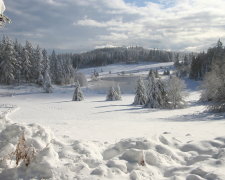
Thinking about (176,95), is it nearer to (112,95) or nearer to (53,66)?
(112,95)

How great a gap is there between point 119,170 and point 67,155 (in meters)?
1.64

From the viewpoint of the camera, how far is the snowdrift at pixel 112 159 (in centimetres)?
638

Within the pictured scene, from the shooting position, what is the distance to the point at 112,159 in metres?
7.31

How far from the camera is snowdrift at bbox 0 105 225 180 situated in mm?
6383

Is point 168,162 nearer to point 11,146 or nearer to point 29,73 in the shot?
point 11,146

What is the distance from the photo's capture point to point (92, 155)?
758 cm

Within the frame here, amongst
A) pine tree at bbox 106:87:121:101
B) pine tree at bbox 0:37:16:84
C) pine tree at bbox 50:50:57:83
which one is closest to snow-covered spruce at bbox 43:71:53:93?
pine tree at bbox 0:37:16:84

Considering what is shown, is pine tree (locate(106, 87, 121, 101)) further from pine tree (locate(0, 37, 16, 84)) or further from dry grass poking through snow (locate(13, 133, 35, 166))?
dry grass poking through snow (locate(13, 133, 35, 166))

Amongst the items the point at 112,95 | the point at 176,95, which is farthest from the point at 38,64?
the point at 176,95

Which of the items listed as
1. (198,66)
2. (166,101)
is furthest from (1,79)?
(198,66)

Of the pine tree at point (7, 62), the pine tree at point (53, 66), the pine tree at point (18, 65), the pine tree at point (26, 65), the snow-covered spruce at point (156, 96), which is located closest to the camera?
the snow-covered spruce at point (156, 96)

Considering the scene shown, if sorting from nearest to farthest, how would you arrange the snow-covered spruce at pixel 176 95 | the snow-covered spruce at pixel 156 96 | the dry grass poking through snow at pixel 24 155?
the dry grass poking through snow at pixel 24 155 < the snow-covered spruce at pixel 156 96 < the snow-covered spruce at pixel 176 95

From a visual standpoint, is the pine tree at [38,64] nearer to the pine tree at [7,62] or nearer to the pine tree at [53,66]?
the pine tree at [7,62]

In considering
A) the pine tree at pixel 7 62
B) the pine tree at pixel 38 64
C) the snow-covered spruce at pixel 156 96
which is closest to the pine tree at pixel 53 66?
the pine tree at pixel 38 64
